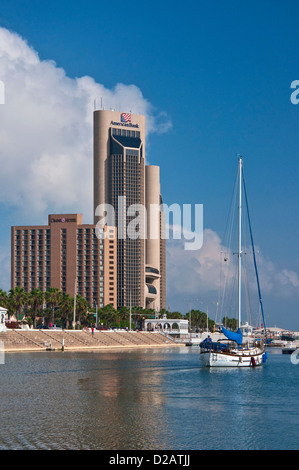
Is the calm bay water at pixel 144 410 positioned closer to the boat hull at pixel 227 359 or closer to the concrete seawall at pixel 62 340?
the boat hull at pixel 227 359

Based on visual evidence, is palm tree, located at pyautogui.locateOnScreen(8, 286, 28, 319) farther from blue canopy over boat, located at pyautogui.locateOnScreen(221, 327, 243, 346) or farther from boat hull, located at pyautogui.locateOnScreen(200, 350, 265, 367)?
blue canopy over boat, located at pyautogui.locateOnScreen(221, 327, 243, 346)

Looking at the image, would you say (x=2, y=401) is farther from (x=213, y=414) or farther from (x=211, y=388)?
(x=211, y=388)

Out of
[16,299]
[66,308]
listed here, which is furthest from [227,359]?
[66,308]

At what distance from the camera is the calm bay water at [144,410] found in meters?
38.9

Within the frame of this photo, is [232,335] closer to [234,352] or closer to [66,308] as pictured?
[234,352]

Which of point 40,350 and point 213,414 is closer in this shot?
point 213,414

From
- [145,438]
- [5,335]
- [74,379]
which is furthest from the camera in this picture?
[5,335]

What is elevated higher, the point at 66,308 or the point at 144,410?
the point at 66,308

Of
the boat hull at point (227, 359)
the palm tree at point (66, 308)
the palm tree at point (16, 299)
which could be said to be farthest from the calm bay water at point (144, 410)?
the palm tree at point (66, 308)

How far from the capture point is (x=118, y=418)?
46.3 meters

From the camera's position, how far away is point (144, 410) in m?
50.5

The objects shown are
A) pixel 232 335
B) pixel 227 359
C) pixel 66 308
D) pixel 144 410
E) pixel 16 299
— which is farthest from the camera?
pixel 66 308
